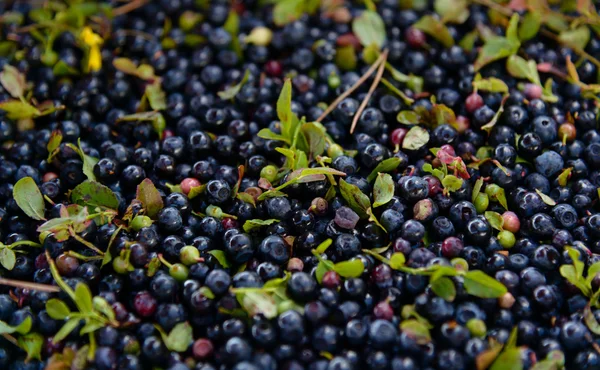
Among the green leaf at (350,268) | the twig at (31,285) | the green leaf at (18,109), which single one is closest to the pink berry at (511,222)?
the green leaf at (350,268)

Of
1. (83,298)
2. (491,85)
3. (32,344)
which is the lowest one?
(32,344)

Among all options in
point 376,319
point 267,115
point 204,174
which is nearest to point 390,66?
point 267,115

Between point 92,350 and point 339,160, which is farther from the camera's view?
point 339,160

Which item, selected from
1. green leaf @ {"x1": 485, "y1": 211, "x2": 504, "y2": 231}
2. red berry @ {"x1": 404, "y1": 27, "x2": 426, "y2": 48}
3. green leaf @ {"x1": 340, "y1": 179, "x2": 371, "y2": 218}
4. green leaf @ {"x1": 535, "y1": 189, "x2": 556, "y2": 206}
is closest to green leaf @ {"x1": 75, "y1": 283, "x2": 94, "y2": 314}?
green leaf @ {"x1": 340, "y1": 179, "x2": 371, "y2": 218}

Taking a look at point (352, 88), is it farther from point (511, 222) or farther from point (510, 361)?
point (510, 361)

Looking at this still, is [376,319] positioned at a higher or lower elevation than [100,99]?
lower

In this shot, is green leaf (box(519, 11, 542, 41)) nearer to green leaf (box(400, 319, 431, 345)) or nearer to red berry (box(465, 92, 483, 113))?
red berry (box(465, 92, 483, 113))

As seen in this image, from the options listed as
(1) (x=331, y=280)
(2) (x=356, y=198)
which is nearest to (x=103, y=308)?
(1) (x=331, y=280)

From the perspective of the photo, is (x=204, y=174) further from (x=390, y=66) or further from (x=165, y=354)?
(x=390, y=66)
